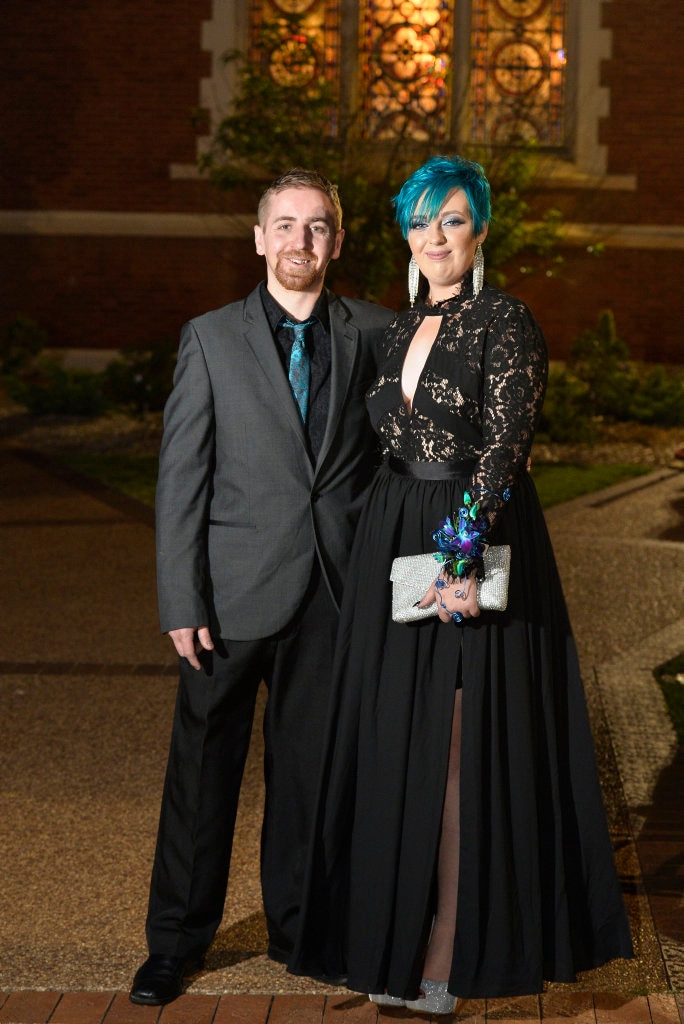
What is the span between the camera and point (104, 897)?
383 cm

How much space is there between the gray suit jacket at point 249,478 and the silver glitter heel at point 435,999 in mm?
927

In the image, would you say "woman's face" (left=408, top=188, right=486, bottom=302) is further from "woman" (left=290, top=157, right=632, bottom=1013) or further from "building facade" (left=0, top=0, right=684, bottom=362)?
"building facade" (left=0, top=0, right=684, bottom=362)

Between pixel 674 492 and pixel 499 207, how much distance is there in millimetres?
3331

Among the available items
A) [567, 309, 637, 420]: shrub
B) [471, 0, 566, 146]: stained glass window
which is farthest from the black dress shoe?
[471, 0, 566, 146]: stained glass window

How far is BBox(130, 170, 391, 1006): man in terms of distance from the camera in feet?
10.6

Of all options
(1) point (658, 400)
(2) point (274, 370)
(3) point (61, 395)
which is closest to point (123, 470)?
(3) point (61, 395)

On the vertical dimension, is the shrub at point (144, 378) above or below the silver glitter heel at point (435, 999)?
below

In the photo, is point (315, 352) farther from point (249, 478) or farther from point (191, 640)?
point (191, 640)

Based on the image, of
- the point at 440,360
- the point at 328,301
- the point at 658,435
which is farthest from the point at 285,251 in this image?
the point at 658,435

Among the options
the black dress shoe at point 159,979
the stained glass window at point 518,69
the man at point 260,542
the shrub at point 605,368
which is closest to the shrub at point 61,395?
the shrub at point 605,368

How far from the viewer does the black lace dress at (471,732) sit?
118 inches

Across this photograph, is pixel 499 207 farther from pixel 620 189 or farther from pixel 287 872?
pixel 287 872

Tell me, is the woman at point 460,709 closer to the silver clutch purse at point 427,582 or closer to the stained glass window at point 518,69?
the silver clutch purse at point 427,582

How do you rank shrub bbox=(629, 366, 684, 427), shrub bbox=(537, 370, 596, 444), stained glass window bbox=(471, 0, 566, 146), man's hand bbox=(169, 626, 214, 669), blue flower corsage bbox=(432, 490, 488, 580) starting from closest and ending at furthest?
blue flower corsage bbox=(432, 490, 488, 580), man's hand bbox=(169, 626, 214, 669), shrub bbox=(537, 370, 596, 444), shrub bbox=(629, 366, 684, 427), stained glass window bbox=(471, 0, 566, 146)
